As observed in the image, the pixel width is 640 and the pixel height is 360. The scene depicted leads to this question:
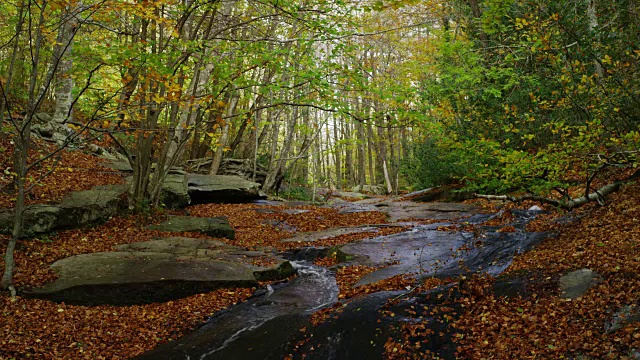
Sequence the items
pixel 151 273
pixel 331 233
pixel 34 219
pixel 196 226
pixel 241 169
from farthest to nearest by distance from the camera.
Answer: pixel 241 169
pixel 331 233
pixel 196 226
pixel 34 219
pixel 151 273

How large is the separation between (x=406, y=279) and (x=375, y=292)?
0.70 metres

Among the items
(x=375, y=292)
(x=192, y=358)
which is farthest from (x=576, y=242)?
(x=192, y=358)

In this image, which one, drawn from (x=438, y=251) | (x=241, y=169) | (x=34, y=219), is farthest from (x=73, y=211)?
(x=241, y=169)

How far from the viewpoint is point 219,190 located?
54.7 ft

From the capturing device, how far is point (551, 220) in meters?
8.92

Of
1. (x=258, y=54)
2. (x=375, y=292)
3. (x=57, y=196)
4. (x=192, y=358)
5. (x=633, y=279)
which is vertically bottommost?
(x=192, y=358)

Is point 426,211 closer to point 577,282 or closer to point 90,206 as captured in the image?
point 577,282

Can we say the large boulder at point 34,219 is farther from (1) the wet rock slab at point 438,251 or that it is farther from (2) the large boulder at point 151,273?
(1) the wet rock slab at point 438,251

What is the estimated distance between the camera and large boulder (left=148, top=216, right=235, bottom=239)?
36.1 ft

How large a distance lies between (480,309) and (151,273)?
5.33 meters

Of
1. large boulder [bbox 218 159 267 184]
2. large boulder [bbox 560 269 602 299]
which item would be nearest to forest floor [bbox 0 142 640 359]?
large boulder [bbox 560 269 602 299]

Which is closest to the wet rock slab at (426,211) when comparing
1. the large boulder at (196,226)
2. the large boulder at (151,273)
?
the large boulder at (196,226)

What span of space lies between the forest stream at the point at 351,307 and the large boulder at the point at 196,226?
2.53 meters

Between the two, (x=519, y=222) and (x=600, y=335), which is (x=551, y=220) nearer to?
(x=519, y=222)
